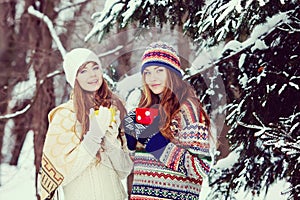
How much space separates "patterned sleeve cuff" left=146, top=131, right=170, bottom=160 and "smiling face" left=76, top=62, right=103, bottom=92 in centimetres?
33

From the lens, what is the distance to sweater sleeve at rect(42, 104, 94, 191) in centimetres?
250

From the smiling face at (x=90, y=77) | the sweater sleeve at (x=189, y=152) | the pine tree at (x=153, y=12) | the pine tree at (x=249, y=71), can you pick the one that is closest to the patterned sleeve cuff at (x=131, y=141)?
the sweater sleeve at (x=189, y=152)

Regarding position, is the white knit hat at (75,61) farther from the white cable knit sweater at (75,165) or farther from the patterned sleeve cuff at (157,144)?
the patterned sleeve cuff at (157,144)

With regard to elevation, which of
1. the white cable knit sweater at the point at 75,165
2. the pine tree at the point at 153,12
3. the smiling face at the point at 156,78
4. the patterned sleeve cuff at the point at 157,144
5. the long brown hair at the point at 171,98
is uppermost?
the pine tree at the point at 153,12

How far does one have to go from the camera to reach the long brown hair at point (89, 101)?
8.36ft

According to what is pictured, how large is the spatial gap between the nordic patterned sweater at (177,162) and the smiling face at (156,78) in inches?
4.5

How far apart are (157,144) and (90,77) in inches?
15.3

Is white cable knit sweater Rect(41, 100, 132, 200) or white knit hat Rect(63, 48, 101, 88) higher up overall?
white knit hat Rect(63, 48, 101, 88)

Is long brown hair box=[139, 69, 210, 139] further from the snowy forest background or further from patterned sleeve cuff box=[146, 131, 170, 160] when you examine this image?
the snowy forest background

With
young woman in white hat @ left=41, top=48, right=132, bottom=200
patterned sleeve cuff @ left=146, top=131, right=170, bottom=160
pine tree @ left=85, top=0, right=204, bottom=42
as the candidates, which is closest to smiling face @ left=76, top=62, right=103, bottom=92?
young woman in white hat @ left=41, top=48, right=132, bottom=200

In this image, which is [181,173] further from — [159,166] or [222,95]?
[222,95]

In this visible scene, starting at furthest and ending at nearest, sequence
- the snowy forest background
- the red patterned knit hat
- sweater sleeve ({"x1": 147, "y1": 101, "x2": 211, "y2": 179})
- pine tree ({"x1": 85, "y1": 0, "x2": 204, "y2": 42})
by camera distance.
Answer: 1. pine tree ({"x1": 85, "y1": 0, "x2": 204, "y2": 42})
2. the snowy forest background
3. the red patterned knit hat
4. sweater sleeve ({"x1": 147, "y1": 101, "x2": 211, "y2": 179})

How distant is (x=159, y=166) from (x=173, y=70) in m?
0.36

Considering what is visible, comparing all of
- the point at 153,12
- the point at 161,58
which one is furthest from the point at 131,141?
the point at 153,12
